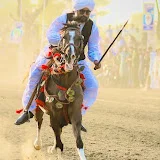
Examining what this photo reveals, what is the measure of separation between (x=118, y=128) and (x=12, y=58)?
100 ft

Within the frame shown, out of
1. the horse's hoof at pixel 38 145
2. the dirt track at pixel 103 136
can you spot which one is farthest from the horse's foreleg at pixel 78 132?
the horse's hoof at pixel 38 145

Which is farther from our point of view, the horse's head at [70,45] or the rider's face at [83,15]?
the rider's face at [83,15]

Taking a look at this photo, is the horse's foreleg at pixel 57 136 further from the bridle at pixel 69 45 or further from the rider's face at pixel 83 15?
the rider's face at pixel 83 15

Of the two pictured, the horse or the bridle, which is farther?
the horse

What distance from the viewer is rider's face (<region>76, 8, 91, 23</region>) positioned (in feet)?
21.3

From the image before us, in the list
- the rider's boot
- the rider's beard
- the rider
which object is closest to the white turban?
the rider

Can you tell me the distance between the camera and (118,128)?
1067 centimetres

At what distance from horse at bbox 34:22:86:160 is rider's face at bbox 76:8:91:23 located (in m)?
0.30

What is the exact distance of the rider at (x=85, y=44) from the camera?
6559 mm

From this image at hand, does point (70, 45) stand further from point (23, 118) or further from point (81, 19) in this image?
point (23, 118)

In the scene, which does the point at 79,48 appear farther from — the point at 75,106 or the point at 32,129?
the point at 32,129

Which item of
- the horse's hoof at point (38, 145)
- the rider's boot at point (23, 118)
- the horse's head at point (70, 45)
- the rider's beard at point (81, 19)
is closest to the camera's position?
the horse's head at point (70, 45)

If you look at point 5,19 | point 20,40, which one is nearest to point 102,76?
point 20,40

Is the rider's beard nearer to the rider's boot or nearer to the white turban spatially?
the white turban
